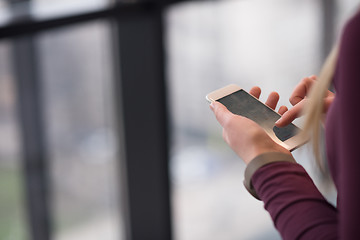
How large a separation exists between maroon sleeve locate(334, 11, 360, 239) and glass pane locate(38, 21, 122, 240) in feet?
4.80

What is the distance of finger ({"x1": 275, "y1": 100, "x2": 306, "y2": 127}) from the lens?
0.80 metres

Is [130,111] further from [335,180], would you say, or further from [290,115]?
[335,180]

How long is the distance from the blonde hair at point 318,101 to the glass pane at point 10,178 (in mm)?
1518

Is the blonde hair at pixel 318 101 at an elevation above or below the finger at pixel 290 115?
above

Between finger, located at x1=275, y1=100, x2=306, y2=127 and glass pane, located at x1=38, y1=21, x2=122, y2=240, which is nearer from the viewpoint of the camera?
finger, located at x1=275, y1=100, x2=306, y2=127

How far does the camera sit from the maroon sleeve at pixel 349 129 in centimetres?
54

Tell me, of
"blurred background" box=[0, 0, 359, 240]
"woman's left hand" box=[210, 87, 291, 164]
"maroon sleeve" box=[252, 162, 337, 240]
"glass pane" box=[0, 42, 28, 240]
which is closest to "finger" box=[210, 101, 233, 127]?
"woman's left hand" box=[210, 87, 291, 164]

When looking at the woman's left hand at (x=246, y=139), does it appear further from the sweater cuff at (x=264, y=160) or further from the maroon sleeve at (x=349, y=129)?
the maroon sleeve at (x=349, y=129)

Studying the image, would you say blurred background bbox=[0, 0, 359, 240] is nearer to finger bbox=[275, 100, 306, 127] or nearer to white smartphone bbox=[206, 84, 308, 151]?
white smartphone bbox=[206, 84, 308, 151]

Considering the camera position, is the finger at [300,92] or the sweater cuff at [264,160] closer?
the sweater cuff at [264,160]

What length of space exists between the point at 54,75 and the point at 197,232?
2.97 feet

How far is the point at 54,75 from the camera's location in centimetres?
209

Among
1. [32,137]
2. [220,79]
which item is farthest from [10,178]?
[220,79]

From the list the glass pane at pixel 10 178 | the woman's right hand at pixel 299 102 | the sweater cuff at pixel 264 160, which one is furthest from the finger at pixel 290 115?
the glass pane at pixel 10 178
